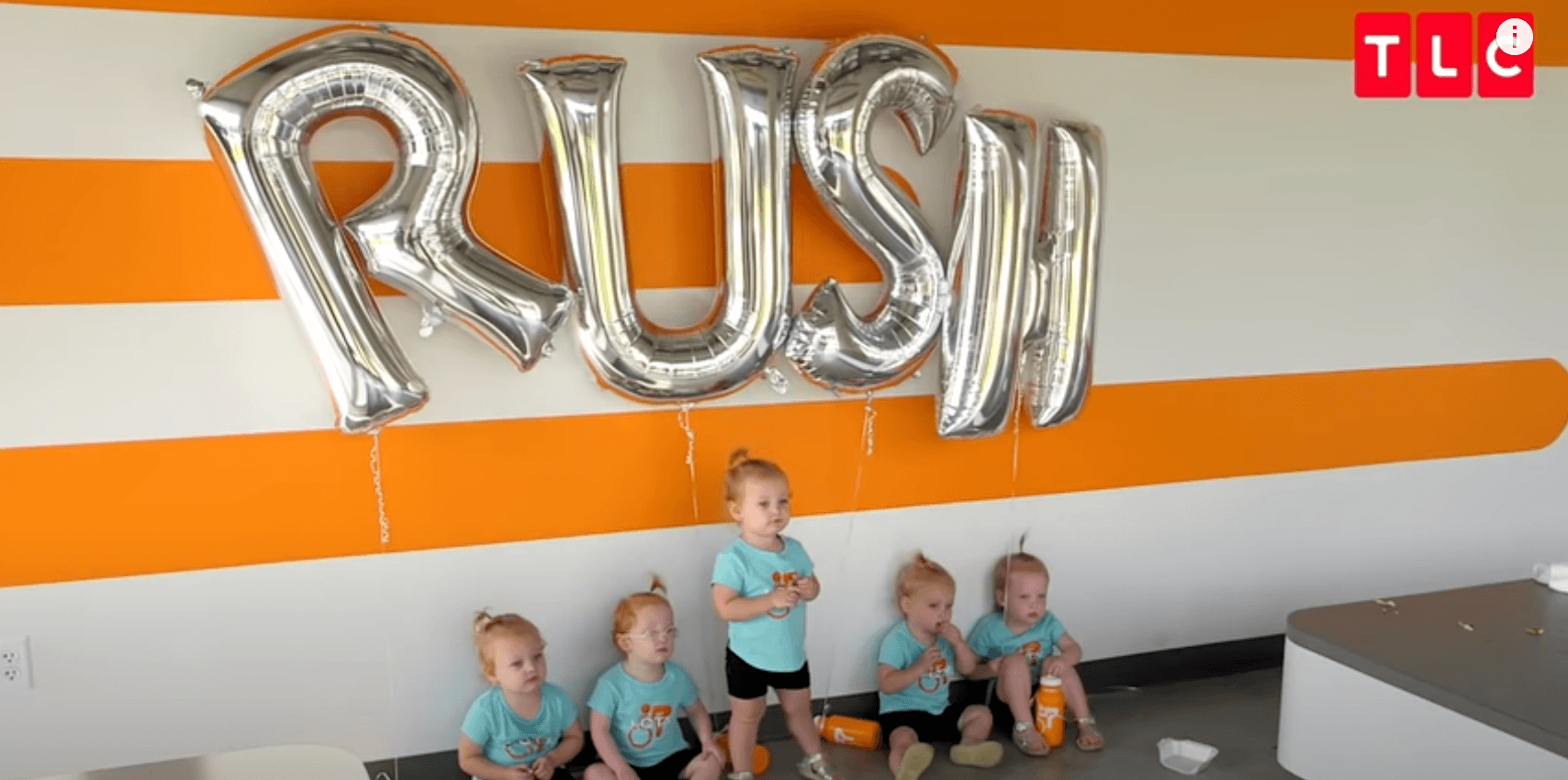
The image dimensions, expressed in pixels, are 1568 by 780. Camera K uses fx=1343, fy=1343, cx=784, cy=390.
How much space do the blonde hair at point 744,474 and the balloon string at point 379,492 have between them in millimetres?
744

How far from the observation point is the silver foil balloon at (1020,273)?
313cm

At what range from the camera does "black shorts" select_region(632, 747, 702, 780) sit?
3000 mm

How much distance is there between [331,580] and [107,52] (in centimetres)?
114

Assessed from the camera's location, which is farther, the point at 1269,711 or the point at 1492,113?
the point at 1492,113

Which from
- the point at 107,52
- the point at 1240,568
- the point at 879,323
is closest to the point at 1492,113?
the point at 1240,568

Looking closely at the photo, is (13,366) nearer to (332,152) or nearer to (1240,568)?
(332,152)

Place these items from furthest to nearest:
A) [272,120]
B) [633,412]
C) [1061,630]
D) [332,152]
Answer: [1061,630] → [633,412] → [332,152] → [272,120]

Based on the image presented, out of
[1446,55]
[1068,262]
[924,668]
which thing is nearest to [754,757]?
[924,668]

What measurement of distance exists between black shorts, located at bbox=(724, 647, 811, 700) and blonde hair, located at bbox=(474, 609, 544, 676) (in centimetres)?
44

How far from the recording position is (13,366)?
259cm

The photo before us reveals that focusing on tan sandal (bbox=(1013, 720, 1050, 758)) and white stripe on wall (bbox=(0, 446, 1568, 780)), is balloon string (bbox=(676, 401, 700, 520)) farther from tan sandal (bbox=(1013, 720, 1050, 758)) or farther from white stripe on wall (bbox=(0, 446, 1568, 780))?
tan sandal (bbox=(1013, 720, 1050, 758))

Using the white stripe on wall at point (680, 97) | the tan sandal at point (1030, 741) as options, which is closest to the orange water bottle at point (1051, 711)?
the tan sandal at point (1030, 741)

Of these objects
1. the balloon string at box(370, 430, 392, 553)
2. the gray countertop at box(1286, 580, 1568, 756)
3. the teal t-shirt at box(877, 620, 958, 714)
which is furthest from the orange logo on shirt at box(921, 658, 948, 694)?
the balloon string at box(370, 430, 392, 553)

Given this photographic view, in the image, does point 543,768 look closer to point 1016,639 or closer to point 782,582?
point 782,582
